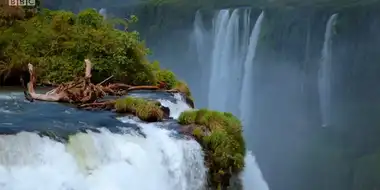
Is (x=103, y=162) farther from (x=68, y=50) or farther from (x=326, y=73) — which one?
(x=326, y=73)

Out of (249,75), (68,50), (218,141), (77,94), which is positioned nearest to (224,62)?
(249,75)

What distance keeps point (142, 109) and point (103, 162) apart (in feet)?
6.85

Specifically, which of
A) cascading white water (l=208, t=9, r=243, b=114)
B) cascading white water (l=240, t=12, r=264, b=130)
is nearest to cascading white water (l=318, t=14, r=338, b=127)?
cascading white water (l=240, t=12, r=264, b=130)

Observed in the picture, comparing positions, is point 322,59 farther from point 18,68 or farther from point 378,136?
point 18,68

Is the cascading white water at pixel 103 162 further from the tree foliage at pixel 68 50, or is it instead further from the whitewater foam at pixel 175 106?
the tree foliage at pixel 68 50

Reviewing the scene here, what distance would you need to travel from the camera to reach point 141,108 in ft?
35.2

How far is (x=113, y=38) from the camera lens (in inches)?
583

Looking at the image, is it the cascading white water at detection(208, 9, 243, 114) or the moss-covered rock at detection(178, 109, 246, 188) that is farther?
the cascading white water at detection(208, 9, 243, 114)

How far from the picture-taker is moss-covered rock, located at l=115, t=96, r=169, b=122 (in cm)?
1056

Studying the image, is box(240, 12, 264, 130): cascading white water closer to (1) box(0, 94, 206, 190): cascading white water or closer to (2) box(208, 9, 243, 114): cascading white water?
(2) box(208, 9, 243, 114): cascading white water

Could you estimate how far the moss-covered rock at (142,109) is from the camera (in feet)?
34.7

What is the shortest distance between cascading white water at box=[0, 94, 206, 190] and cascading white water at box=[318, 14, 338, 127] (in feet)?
50.9

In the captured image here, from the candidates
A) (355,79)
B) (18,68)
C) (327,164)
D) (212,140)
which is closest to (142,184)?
(212,140)

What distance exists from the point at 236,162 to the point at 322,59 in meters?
16.0
